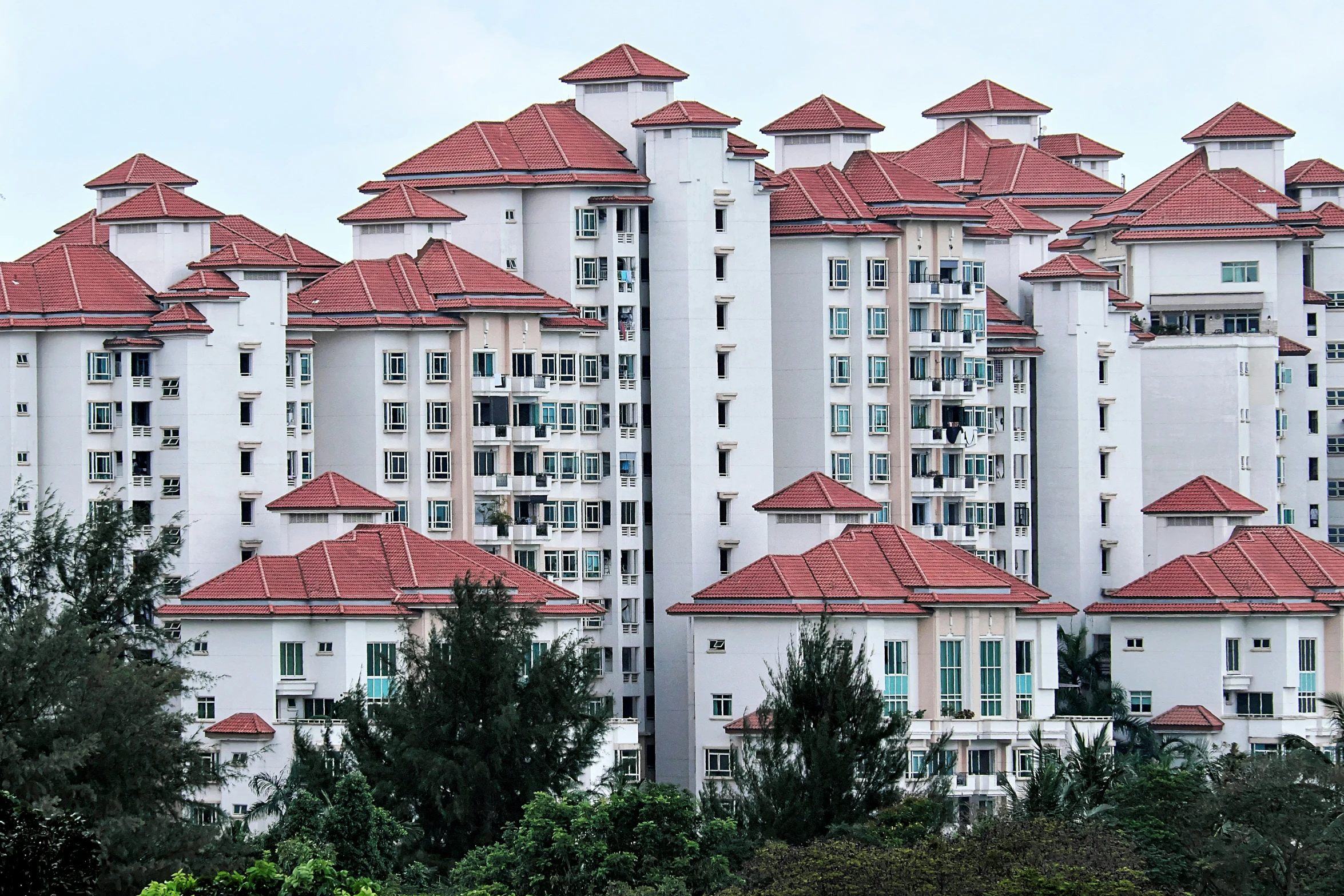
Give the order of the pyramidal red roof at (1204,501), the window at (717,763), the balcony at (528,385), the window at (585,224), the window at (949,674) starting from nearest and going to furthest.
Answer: the window at (717,763)
the window at (949,674)
the balcony at (528,385)
the window at (585,224)
the pyramidal red roof at (1204,501)

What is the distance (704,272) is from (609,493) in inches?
311

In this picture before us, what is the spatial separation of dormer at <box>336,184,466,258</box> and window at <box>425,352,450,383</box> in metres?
4.33

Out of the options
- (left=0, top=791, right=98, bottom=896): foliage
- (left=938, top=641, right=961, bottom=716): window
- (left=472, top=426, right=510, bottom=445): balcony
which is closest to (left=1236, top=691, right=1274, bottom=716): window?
(left=938, top=641, right=961, bottom=716): window

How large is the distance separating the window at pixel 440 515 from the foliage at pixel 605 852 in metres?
29.8

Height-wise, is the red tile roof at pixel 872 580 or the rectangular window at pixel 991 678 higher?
the red tile roof at pixel 872 580

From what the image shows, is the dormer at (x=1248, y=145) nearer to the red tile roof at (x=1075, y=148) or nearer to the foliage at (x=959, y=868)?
the red tile roof at (x=1075, y=148)

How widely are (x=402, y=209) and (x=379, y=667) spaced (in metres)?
18.9

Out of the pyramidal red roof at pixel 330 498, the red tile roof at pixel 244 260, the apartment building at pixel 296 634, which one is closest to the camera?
the apartment building at pixel 296 634

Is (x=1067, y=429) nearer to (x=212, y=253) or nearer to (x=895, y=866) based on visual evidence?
(x=212, y=253)

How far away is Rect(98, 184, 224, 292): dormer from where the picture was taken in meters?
97.2

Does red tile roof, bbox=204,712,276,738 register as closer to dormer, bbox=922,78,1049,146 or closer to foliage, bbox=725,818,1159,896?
foliage, bbox=725,818,1159,896

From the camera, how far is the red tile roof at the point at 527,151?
102500 mm

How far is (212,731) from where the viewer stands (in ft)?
283

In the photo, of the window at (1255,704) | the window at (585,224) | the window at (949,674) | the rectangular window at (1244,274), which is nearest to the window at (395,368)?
the window at (585,224)
